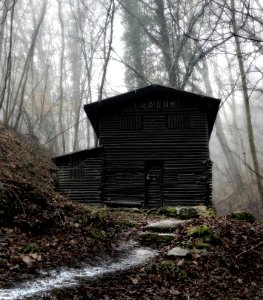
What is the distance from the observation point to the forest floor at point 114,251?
22.6 feet

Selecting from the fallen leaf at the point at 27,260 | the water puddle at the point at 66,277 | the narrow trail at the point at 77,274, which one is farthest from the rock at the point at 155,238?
the fallen leaf at the point at 27,260

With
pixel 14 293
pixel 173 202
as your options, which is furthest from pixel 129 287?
pixel 173 202

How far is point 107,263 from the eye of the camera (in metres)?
8.29

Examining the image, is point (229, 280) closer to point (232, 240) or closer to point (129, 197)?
point (232, 240)

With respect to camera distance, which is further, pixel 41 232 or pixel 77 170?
pixel 77 170

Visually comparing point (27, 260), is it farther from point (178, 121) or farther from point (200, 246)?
point (178, 121)

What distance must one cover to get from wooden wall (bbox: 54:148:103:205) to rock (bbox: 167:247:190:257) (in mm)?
11818

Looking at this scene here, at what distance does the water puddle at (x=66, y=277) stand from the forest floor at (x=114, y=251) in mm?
165

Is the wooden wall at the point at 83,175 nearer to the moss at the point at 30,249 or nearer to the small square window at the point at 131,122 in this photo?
the small square window at the point at 131,122

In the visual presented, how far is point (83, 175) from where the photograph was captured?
68.5ft

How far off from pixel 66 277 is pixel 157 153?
46.1 ft

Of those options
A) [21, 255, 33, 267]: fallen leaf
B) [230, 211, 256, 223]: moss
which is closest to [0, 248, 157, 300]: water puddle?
[21, 255, 33, 267]: fallen leaf

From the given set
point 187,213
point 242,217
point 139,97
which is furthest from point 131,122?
point 242,217

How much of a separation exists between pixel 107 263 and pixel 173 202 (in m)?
12.1
